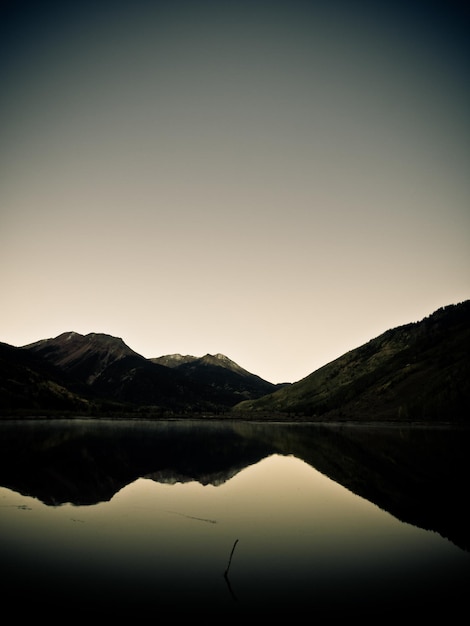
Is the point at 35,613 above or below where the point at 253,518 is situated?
above

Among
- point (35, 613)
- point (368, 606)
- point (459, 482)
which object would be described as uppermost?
point (35, 613)

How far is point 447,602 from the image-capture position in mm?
Result: 19719

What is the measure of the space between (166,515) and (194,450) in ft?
179

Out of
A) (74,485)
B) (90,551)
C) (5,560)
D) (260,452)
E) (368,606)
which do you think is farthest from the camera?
(260,452)

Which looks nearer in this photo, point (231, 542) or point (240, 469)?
point (231, 542)

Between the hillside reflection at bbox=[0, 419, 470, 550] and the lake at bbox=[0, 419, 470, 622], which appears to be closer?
the lake at bbox=[0, 419, 470, 622]

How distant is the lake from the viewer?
18.9 metres

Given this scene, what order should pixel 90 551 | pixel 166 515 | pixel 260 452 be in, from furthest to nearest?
pixel 260 452
pixel 166 515
pixel 90 551

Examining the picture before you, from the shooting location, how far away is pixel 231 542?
2744 centimetres

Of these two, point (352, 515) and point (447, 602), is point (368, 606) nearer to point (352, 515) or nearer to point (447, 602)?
point (447, 602)

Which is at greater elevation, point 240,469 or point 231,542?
point 231,542

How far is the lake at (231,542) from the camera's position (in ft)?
62.0

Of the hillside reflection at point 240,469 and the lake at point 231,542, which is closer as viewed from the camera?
the lake at point 231,542

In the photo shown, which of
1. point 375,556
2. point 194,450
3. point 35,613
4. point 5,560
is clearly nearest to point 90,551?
point 5,560
